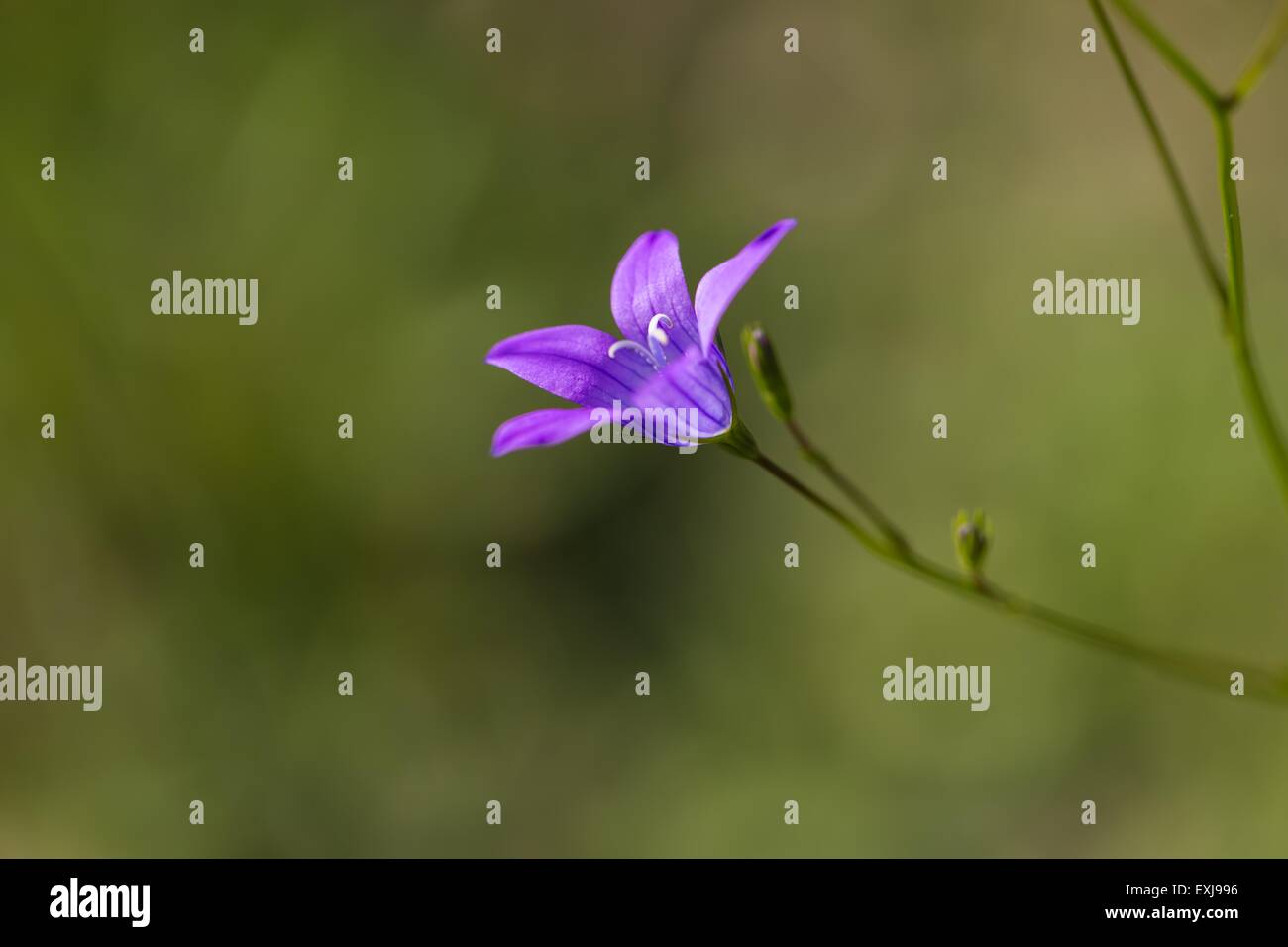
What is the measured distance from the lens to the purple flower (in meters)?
2.47

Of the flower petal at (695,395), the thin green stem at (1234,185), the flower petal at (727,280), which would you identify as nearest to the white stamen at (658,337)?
the flower petal at (695,395)

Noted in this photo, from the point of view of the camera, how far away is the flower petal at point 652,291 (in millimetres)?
2773

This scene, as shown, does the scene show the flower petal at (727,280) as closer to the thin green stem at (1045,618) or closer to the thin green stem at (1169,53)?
the thin green stem at (1045,618)

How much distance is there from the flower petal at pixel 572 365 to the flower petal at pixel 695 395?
19 centimetres

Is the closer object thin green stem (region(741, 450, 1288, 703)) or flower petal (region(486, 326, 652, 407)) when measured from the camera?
thin green stem (region(741, 450, 1288, 703))

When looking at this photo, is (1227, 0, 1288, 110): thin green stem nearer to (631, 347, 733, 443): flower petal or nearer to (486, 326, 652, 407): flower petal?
(631, 347, 733, 443): flower petal

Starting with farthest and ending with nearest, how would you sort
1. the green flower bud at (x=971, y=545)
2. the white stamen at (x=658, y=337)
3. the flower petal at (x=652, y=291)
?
the white stamen at (x=658, y=337), the flower petal at (x=652, y=291), the green flower bud at (x=971, y=545)

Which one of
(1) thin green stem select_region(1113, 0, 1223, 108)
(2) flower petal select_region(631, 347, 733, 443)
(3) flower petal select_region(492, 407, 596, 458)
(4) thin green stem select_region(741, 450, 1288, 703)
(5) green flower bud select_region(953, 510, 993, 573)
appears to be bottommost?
(4) thin green stem select_region(741, 450, 1288, 703)

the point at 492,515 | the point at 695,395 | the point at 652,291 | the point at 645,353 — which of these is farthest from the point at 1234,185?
the point at 492,515

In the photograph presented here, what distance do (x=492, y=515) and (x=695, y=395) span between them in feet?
14.0

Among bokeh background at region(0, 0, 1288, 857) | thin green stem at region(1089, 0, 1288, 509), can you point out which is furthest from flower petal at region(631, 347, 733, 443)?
bokeh background at region(0, 0, 1288, 857)

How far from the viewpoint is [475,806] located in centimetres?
640
